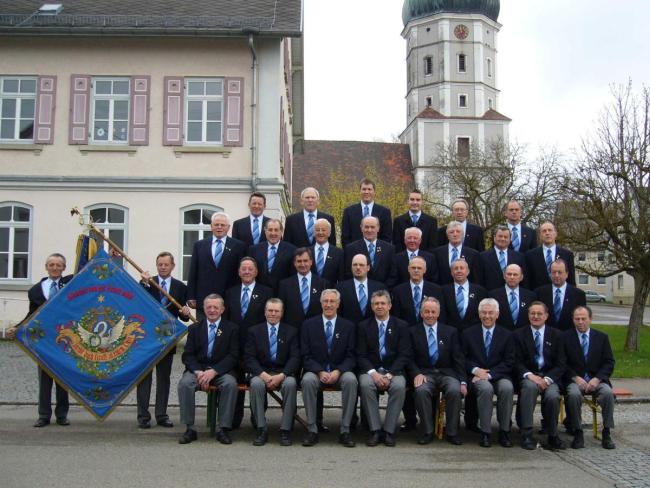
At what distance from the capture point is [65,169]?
61.1 feet

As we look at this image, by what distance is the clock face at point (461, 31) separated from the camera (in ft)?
206

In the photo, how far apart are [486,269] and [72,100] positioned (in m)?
13.3

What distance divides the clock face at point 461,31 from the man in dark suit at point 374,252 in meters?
57.7

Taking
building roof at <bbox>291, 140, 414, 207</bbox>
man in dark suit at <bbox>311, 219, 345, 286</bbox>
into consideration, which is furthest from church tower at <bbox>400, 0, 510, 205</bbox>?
man in dark suit at <bbox>311, 219, 345, 286</bbox>

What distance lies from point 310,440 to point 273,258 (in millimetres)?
2187

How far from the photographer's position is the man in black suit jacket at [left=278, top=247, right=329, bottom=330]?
834 cm

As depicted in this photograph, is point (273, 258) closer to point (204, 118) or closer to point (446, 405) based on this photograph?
point (446, 405)

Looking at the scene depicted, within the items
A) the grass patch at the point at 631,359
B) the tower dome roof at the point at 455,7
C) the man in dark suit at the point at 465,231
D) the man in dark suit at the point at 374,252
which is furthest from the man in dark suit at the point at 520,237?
the tower dome roof at the point at 455,7

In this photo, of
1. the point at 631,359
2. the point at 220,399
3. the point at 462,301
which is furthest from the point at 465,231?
the point at 631,359

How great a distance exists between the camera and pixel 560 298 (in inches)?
334

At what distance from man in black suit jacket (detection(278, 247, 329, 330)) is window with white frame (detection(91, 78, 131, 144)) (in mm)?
11616

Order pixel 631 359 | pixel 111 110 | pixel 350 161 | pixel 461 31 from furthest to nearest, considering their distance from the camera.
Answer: pixel 461 31 < pixel 350 161 < pixel 111 110 < pixel 631 359

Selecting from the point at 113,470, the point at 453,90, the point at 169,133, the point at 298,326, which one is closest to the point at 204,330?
the point at 298,326

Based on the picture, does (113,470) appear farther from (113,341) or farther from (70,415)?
(70,415)
